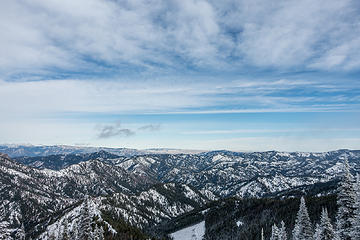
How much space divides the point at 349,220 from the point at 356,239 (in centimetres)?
204

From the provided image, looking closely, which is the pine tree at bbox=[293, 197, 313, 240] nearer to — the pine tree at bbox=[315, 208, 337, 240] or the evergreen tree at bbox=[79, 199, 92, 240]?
the pine tree at bbox=[315, 208, 337, 240]

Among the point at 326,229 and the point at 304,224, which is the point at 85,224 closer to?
the point at 304,224

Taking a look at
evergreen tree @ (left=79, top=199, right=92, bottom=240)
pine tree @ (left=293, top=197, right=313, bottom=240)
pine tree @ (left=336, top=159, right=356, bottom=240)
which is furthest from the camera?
evergreen tree @ (left=79, top=199, right=92, bottom=240)

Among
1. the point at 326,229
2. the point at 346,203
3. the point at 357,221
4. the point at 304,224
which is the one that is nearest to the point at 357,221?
the point at 357,221

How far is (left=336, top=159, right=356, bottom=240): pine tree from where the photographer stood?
26.9 metres

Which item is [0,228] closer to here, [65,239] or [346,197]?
[65,239]

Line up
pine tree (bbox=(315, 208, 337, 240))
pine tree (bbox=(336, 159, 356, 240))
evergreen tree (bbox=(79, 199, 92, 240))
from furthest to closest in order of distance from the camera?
evergreen tree (bbox=(79, 199, 92, 240)) < pine tree (bbox=(315, 208, 337, 240)) < pine tree (bbox=(336, 159, 356, 240))

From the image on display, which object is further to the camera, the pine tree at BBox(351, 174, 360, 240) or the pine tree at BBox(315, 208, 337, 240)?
the pine tree at BBox(315, 208, 337, 240)

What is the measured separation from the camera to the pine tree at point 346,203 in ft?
88.2

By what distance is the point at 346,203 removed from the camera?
27672 mm

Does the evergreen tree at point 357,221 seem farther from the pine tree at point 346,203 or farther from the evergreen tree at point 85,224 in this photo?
the evergreen tree at point 85,224

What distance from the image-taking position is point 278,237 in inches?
1923

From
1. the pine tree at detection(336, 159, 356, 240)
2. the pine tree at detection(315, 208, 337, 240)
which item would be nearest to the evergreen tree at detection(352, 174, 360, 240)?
the pine tree at detection(336, 159, 356, 240)

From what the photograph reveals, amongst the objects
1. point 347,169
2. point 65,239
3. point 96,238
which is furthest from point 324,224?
point 65,239
